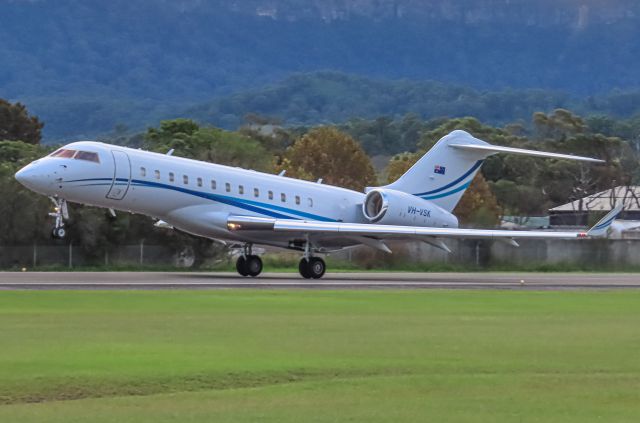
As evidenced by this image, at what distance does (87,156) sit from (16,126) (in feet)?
233

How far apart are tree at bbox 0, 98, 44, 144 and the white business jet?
65.7 metres

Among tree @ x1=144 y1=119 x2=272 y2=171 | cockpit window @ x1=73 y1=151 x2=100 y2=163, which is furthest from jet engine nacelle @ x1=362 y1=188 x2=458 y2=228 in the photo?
tree @ x1=144 y1=119 x2=272 y2=171

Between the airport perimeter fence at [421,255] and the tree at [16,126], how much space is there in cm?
5750

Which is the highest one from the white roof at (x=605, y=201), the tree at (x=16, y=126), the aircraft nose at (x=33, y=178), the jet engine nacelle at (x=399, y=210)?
the tree at (x=16, y=126)

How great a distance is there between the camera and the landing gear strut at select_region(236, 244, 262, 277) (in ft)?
142

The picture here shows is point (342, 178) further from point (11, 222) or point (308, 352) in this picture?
point (308, 352)

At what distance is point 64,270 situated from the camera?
47.4 meters

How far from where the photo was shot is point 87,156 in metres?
39.8

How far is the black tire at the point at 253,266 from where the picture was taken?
43406mm

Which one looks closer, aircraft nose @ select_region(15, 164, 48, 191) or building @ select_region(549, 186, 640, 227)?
aircraft nose @ select_region(15, 164, 48, 191)

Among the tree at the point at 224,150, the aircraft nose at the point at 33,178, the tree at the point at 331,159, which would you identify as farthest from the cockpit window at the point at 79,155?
the tree at the point at 331,159

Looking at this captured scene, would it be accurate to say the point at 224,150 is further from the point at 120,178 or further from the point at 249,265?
the point at 120,178

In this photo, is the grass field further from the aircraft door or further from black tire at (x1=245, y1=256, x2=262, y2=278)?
black tire at (x1=245, y1=256, x2=262, y2=278)

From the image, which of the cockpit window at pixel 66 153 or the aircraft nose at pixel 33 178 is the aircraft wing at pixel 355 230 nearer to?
the cockpit window at pixel 66 153
